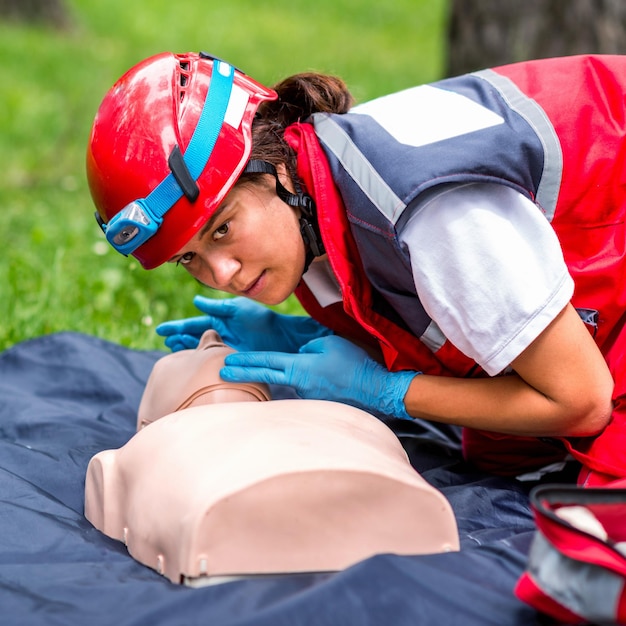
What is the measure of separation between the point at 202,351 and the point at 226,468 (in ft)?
2.68

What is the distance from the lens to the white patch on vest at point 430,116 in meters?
2.14

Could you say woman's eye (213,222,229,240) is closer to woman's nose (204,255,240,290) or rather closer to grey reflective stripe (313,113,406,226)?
woman's nose (204,255,240,290)

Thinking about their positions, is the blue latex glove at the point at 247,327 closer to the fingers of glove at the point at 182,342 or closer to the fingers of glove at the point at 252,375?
the fingers of glove at the point at 182,342

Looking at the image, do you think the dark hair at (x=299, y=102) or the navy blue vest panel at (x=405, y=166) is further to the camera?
the dark hair at (x=299, y=102)

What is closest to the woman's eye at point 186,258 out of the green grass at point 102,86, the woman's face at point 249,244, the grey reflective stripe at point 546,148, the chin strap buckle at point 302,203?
the woman's face at point 249,244

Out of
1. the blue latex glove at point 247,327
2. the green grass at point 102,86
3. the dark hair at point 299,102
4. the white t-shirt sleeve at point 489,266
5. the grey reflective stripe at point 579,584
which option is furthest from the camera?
the green grass at point 102,86

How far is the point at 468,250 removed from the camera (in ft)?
6.64

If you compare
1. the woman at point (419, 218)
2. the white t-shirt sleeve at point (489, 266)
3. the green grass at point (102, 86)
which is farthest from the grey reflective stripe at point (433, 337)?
the green grass at point (102, 86)

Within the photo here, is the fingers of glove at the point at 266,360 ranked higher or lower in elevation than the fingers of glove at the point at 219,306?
higher

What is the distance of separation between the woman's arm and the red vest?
8cm

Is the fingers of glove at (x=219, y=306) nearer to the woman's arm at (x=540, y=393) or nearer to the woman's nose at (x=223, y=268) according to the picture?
the woman's nose at (x=223, y=268)

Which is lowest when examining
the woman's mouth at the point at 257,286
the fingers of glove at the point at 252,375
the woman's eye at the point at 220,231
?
the fingers of glove at the point at 252,375

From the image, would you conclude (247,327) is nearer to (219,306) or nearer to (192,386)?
(219,306)

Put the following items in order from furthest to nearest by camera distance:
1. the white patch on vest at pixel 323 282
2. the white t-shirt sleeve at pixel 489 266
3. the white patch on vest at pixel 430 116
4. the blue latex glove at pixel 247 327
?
the blue latex glove at pixel 247 327
the white patch on vest at pixel 323 282
the white patch on vest at pixel 430 116
the white t-shirt sleeve at pixel 489 266
